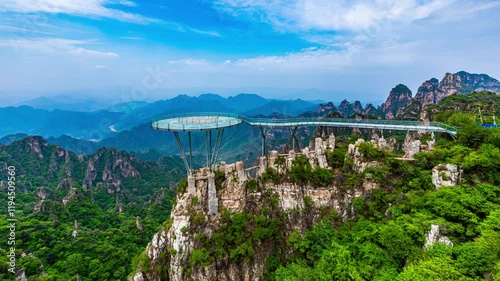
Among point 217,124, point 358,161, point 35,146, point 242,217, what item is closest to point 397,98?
point 358,161

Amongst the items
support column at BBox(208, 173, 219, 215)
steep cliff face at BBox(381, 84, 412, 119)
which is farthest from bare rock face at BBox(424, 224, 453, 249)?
steep cliff face at BBox(381, 84, 412, 119)

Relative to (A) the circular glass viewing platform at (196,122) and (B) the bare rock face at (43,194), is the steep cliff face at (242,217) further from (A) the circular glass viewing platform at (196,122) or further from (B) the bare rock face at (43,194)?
(B) the bare rock face at (43,194)

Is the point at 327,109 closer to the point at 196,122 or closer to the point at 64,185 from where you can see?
the point at 64,185

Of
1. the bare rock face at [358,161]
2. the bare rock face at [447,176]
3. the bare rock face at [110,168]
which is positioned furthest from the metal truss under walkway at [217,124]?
the bare rock face at [110,168]

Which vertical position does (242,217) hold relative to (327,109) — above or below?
below

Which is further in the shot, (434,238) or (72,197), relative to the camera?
(72,197)

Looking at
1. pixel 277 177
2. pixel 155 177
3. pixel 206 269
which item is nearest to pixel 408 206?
pixel 277 177

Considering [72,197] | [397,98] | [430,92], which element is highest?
[430,92]
